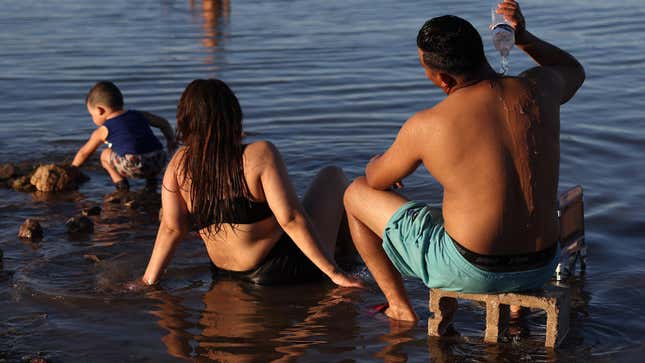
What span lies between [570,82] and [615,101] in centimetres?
593

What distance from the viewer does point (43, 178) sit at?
27.2ft

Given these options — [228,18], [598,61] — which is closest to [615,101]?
[598,61]

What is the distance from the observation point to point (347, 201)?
528cm

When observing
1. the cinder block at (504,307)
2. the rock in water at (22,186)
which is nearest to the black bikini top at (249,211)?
the cinder block at (504,307)

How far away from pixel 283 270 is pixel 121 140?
2847mm

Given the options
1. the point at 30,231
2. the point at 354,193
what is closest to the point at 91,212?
the point at 30,231

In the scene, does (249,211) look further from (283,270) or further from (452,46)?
(452,46)

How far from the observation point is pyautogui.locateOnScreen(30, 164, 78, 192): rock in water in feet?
27.2

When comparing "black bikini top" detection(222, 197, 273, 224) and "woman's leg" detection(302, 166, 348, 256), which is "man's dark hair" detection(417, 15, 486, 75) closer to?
"black bikini top" detection(222, 197, 273, 224)

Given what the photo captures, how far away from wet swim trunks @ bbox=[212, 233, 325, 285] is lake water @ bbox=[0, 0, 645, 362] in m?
0.09

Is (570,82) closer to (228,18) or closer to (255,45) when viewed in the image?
(255,45)

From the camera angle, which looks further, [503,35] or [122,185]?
[122,185]

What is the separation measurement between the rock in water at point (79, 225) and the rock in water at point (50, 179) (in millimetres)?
1066

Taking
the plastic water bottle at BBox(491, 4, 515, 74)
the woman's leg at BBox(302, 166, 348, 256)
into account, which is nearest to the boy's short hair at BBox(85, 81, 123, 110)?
the woman's leg at BBox(302, 166, 348, 256)
